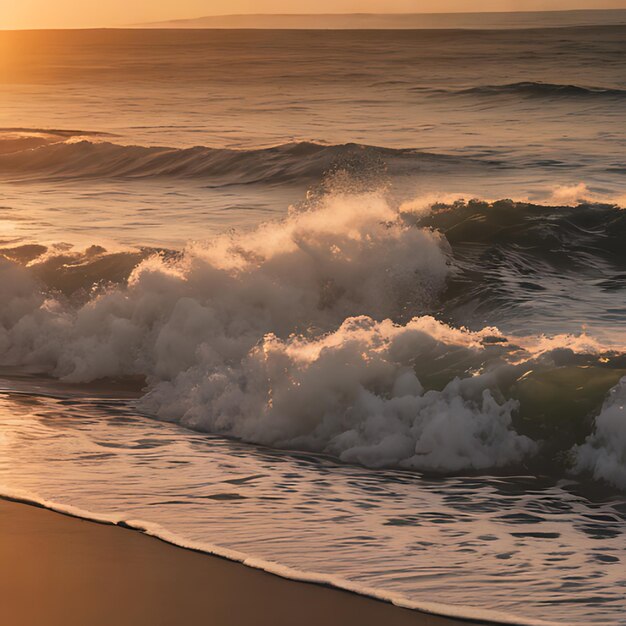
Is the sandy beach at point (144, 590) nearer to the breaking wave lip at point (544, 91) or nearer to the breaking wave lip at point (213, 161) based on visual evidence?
the breaking wave lip at point (213, 161)

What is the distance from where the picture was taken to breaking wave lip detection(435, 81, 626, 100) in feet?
122

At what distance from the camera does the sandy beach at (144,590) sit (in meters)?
5.02

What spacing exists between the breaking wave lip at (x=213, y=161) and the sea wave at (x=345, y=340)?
315 inches

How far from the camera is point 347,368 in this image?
8703mm

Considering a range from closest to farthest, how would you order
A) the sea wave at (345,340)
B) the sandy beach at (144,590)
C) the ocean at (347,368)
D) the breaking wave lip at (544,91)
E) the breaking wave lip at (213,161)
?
the sandy beach at (144,590), the ocean at (347,368), the sea wave at (345,340), the breaking wave lip at (213,161), the breaking wave lip at (544,91)

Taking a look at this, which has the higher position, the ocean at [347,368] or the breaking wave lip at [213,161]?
the breaking wave lip at [213,161]

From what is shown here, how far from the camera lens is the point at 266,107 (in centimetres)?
3947

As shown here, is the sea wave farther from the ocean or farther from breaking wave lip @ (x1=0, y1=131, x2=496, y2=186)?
breaking wave lip @ (x1=0, y1=131, x2=496, y2=186)

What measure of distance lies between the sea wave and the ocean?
0.03 metres

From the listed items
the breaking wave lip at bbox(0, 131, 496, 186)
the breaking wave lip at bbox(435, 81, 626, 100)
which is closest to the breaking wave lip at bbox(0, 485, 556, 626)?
the breaking wave lip at bbox(0, 131, 496, 186)

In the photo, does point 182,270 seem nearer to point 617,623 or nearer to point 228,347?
point 228,347

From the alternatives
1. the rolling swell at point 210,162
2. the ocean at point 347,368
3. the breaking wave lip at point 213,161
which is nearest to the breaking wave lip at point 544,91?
the ocean at point 347,368

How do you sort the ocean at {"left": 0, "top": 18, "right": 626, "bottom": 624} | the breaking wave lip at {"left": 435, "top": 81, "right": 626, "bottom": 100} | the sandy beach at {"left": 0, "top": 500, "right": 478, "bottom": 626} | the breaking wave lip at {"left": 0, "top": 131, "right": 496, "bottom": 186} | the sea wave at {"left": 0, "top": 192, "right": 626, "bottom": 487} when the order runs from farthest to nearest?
the breaking wave lip at {"left": 435, "top": 81, "right": 626, "bottom": 100} < the breaking wave lip at {"left": 0, "top": 131, "right": 496, "bottom": 186} < the sea wave at {"left": 0, "top": 192, "right": 626, "bottom": 487} < the ocean at {"left": 0, "top": 18, "right": 626, "bottom": 624} < the sandy beach at {"left": 0, "top": 500, "right": 478, "bottom": 626}

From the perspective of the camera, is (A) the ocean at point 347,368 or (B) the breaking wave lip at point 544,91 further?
(B) the breaking wave lip at point 544,91
